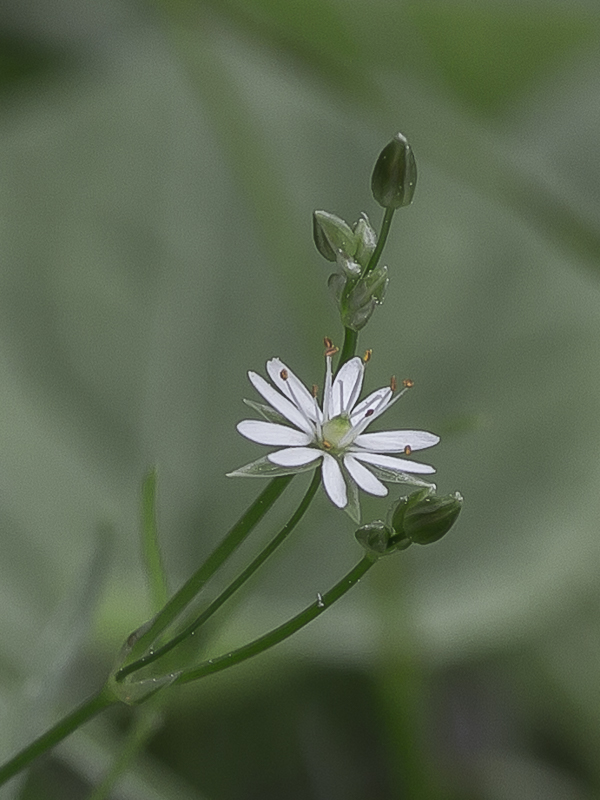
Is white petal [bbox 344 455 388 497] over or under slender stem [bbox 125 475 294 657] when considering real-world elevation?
under

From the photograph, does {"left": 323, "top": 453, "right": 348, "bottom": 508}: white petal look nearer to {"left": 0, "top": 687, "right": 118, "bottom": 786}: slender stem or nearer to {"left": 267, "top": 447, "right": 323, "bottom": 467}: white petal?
{"left": 267, "top": 447, "right": 323, "bottom": 467}: white petal

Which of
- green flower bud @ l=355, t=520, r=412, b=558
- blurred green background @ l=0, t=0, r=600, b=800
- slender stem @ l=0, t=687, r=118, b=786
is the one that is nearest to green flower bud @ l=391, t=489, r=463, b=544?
green flower bud @ l=355, t=520, r=412, b=558

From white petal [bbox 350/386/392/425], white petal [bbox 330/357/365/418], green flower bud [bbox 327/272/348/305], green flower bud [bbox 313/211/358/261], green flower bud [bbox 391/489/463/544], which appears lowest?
green flower bud [bbox 391/489/463/544]

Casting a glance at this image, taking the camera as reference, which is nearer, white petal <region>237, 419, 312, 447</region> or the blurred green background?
white petal <region>237, 419, 312, 447</region>

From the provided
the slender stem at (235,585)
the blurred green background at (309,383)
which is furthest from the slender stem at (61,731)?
the blurred green background at (309,383)

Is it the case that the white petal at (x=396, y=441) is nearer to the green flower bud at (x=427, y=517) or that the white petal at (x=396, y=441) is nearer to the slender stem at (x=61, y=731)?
the green flower bud at (x=427, y=517)

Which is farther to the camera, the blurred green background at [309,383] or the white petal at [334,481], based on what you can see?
the blurred green background at [309,383]

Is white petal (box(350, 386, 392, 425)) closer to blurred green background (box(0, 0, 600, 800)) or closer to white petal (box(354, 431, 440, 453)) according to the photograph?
Result: white petal (box(354, 431, 440, 453))

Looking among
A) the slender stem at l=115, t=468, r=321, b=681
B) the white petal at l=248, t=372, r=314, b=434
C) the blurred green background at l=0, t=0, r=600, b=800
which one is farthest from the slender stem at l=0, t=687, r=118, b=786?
the blurred green background at l=0, t=0, r=600, b=800
